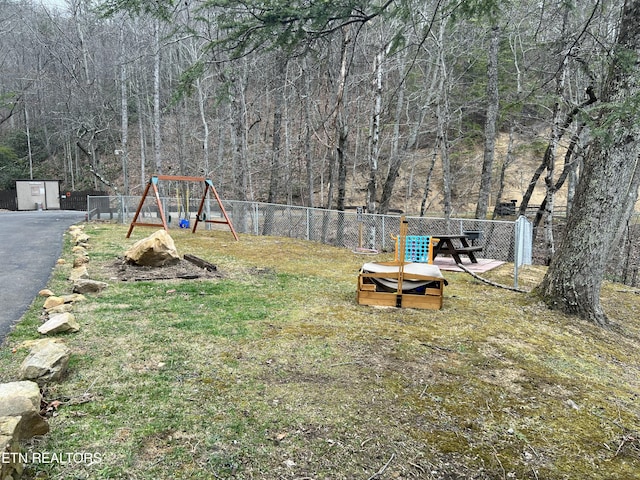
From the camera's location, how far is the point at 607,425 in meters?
2.87

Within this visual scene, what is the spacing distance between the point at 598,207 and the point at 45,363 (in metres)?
6.50

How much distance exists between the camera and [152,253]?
6992 mm

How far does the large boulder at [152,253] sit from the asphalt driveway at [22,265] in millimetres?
1305

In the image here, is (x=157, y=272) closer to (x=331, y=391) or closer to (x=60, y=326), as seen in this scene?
(x=60, y=326)

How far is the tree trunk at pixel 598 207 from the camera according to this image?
521 cm

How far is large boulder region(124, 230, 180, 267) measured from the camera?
6.98 metres

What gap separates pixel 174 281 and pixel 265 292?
1.59 meters

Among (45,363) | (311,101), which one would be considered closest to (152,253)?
(45,363)

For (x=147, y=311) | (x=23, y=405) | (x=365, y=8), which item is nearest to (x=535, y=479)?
(x=23, y=405)

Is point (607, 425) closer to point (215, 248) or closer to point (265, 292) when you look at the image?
point (265, 292)

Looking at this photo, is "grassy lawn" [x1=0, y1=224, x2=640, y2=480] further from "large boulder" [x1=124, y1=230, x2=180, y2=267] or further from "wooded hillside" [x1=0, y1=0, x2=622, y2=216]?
"wooded hillside" [x1=0, y1=0, x2=622, y2=216]

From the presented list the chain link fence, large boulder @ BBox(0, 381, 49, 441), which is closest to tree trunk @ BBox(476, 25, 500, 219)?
the chain link fence

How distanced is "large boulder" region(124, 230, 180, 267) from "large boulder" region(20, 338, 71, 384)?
155 inches

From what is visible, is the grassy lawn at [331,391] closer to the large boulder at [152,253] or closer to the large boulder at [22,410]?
the large boulder at [22,410]
